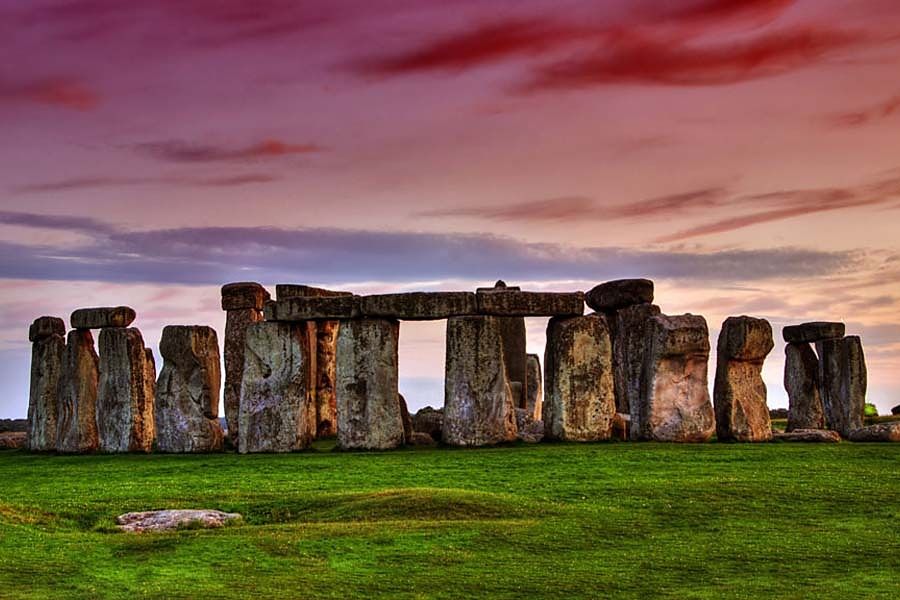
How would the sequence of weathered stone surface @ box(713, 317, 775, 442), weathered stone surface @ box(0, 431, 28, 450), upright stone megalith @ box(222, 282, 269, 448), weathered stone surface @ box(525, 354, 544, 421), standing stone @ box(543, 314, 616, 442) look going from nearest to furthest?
weathered stone surface @ box(713, 317, 775, 442), standing stone @ box(543, 314, 616, 442), upright stone megalith @ box(222, 282, 269, 448), weathered stone surface @ box(0, 431, 28, 450), weathered stone surface @ box(525, 354, 544, 421)

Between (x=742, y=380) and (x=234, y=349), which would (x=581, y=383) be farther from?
(x=234, y=349)

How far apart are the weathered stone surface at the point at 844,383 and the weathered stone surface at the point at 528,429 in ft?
24.4

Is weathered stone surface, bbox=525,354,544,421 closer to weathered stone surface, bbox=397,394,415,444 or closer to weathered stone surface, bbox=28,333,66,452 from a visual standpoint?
weathered stone surface, bbox=397,394,415,444

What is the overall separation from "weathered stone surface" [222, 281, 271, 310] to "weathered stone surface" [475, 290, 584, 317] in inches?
317

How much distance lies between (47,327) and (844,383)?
19.5 m

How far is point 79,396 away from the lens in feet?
94.9

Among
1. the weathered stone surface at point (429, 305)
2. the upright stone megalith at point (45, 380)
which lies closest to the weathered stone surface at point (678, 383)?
the weathered stone surface at point (429, 305)

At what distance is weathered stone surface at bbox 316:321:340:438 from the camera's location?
31938mm

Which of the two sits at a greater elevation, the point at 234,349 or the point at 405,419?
the point at 234,349

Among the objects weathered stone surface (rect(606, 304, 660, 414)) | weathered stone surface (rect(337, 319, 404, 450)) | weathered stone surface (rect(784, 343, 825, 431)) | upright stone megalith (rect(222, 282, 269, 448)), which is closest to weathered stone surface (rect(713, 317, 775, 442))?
weathered stone surface (rect(606, 304, 660, 414))

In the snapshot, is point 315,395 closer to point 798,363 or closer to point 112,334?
point 112,334

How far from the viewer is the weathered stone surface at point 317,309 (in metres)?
26.3

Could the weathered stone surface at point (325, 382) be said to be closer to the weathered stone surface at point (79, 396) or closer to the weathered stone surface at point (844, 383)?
the weathered stone surface at point (79, 396)

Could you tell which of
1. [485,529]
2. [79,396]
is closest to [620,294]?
[79,396]
